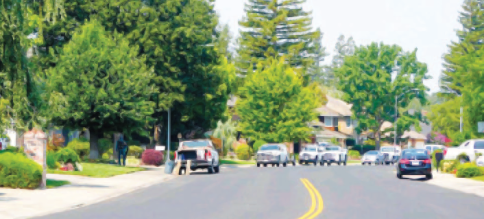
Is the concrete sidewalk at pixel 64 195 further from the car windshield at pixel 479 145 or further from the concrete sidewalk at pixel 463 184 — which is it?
the car windshield at pixel 479 145

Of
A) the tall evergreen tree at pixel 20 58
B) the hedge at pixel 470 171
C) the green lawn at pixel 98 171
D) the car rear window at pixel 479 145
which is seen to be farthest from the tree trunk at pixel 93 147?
the tall evergreen tree at pixel 20 58

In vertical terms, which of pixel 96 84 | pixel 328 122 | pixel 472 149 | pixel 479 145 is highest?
pixel 96 84

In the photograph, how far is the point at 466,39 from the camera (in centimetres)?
11881

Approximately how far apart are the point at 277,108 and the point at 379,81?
23513 mm

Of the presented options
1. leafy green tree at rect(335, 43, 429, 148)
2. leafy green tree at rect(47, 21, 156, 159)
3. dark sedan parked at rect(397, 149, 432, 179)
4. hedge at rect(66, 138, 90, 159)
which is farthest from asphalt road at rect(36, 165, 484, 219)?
leafy green tree at rect(335, 43, 429, 148)

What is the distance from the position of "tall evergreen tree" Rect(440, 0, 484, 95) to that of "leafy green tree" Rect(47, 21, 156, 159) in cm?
7358

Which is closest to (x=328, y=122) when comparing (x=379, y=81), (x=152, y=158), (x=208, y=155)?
(x=379, y=81)

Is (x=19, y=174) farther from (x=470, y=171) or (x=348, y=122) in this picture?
(x=348, y=122)

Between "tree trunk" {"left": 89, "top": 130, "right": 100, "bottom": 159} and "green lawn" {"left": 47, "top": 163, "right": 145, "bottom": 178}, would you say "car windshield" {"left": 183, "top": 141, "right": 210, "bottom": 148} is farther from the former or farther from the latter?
"tree trunk" {"left": 89, "top": 130, "right": 100, "bottom": 159}

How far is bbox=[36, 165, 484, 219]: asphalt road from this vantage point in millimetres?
20766

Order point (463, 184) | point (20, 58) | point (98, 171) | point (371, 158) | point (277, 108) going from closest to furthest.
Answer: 1. point (20, 58)
2. point (463, 184)
3. point (98, 171)
4. point (371, 158)
5. point (277, 108)

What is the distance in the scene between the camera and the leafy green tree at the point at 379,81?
11038 centimetres

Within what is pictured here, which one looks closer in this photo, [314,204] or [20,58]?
[20,58]

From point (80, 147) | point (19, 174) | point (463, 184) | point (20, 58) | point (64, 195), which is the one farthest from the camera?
point (80, 147)
